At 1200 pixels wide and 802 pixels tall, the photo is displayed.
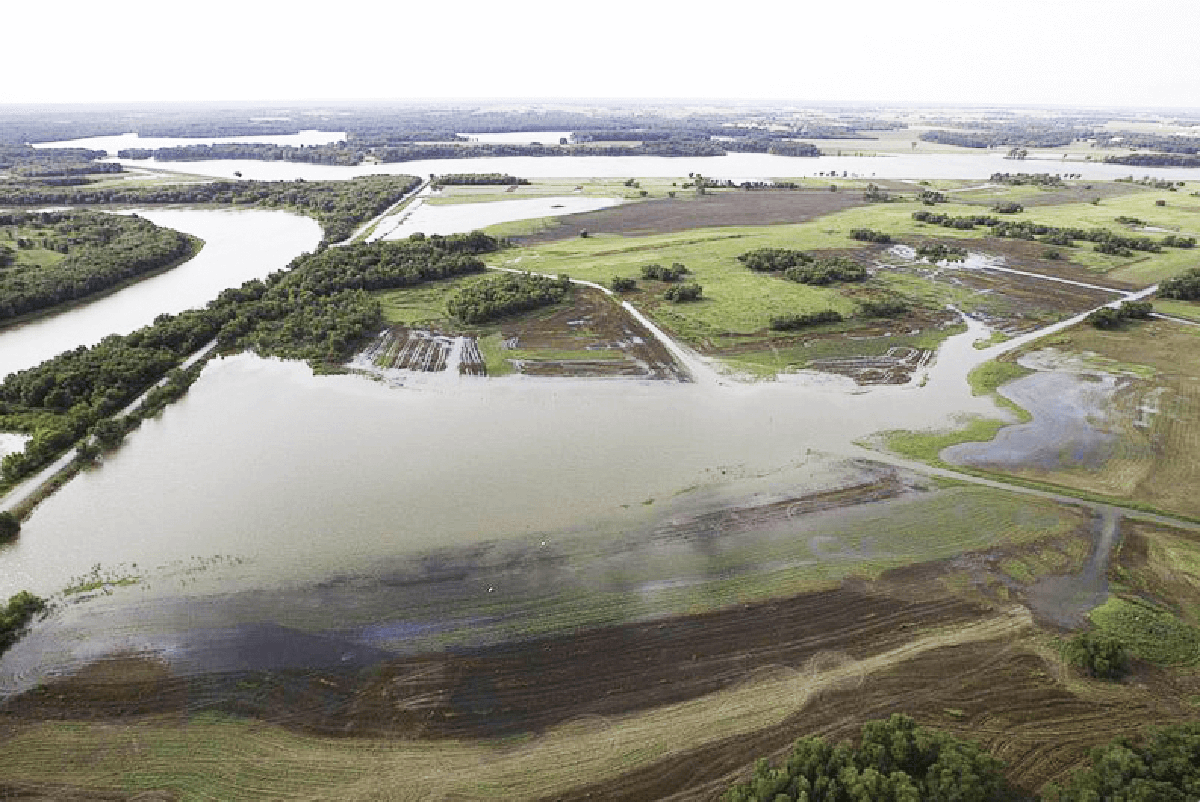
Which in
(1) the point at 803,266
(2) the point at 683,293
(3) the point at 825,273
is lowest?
(2) the point at 683,293

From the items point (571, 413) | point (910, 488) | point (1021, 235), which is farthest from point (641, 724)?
point (1021, 235)

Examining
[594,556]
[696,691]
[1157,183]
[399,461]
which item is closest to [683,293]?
[399,461]

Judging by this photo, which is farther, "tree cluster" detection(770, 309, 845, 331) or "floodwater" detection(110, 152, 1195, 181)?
"floodwater" detection(110, 152, 1195, 181)

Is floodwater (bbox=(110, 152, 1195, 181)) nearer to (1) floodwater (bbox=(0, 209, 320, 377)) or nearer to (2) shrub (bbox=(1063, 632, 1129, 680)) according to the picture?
(1) floodwater (bbox=(0, 209, 320, 377))

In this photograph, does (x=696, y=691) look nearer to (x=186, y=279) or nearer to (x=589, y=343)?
(x=589, y=343)

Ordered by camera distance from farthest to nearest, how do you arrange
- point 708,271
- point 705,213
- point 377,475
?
point 705,213, point 708,271, point 377,475

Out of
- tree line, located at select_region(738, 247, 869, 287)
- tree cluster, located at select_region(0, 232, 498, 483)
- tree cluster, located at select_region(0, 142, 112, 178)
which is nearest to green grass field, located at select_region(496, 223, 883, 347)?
tree line, located at select_region(738, 247, 869, 287)

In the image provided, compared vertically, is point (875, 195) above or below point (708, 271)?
above
